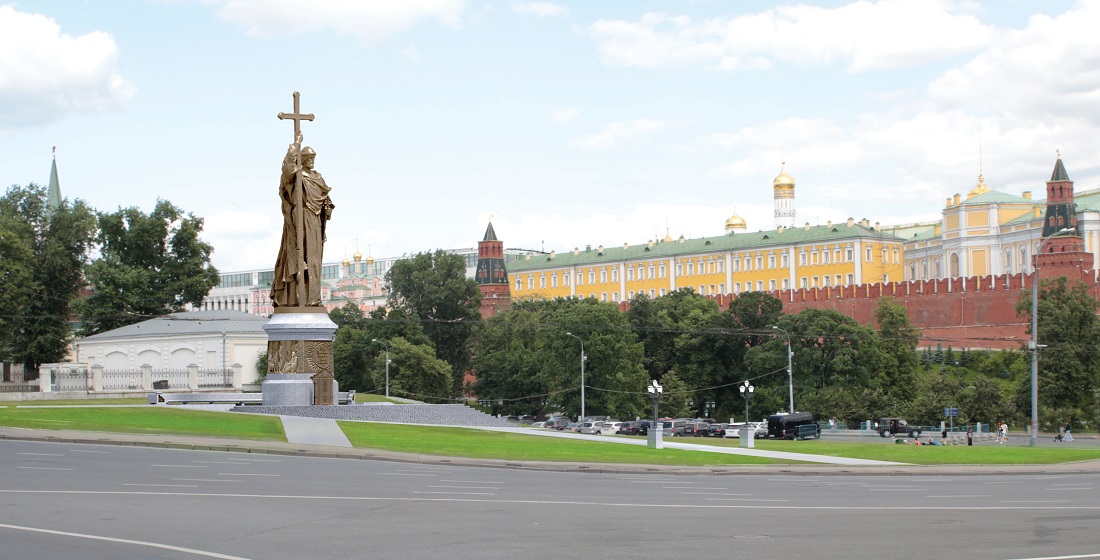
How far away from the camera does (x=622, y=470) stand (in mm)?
28328

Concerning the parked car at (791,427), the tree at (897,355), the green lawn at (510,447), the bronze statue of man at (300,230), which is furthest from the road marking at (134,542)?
the tree at (897,355)

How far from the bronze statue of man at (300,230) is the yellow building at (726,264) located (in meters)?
87.7

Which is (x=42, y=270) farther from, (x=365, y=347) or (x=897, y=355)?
(x=897, y=355)

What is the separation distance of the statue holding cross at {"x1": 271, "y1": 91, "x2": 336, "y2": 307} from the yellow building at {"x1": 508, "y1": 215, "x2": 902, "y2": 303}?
288 ft

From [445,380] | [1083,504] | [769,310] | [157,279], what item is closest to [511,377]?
[445,380]

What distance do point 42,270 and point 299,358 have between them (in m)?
41.9

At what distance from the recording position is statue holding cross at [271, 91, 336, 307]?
128 ft

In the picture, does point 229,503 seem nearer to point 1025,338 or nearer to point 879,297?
point 1025,338

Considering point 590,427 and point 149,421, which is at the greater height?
point 149,421

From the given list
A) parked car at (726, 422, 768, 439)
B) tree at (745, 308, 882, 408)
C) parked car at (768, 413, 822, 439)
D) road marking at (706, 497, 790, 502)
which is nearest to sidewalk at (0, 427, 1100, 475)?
road marking at (706, 497, 790, 502)

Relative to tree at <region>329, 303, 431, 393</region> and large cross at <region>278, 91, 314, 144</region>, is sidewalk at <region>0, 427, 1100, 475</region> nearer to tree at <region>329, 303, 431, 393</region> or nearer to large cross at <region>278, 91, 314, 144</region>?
large cross at <region>278, 91, 314, 144</region>

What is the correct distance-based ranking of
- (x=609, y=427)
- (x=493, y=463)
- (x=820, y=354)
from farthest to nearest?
(x=820, y=354) → (x=609, y=427) → (x=493, y=463)

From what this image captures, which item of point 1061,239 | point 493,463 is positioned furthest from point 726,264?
point 493,463

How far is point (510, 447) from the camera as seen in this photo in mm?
33719
